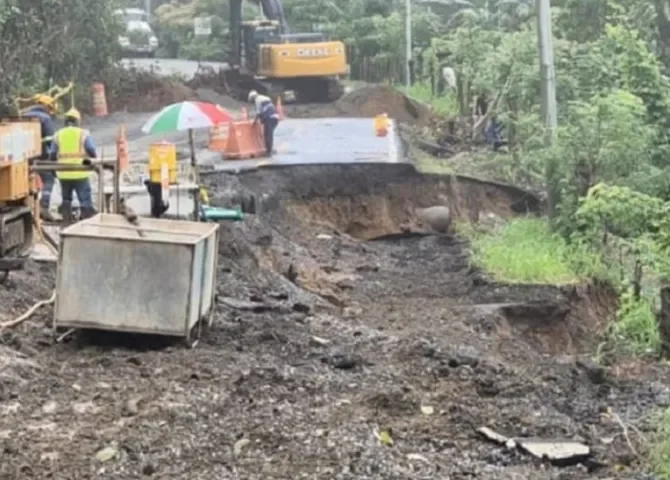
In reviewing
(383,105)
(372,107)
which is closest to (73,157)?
(372,107)

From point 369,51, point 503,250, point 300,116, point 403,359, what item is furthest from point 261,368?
point 369,51

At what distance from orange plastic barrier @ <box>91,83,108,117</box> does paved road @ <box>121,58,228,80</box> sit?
4856 mm

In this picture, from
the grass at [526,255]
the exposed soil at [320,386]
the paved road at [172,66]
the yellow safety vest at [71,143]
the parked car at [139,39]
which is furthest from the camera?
the parked car at [139,39]

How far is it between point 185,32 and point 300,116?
2579cm

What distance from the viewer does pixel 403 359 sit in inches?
489

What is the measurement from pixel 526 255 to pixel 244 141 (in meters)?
10.0

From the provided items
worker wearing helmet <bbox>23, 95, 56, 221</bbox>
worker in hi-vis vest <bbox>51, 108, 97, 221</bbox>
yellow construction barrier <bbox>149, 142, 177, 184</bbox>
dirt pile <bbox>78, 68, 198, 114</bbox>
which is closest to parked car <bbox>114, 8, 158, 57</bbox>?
dirt pile <bbox>78, 68, 198, 114</bbox>

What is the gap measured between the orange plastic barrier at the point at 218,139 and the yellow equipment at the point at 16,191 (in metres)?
13.3

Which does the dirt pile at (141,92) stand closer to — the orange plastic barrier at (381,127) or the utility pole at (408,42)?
the utility pole at (408,42)

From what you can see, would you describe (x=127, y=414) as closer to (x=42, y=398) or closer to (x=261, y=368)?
(x=42, y=398)

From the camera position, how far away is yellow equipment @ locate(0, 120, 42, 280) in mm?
14141

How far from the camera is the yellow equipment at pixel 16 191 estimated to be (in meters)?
14.1

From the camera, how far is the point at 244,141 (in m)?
27.8

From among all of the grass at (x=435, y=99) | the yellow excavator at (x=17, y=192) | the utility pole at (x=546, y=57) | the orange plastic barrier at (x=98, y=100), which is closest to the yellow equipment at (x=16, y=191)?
the yellow excavator at (x=17, y=192)
